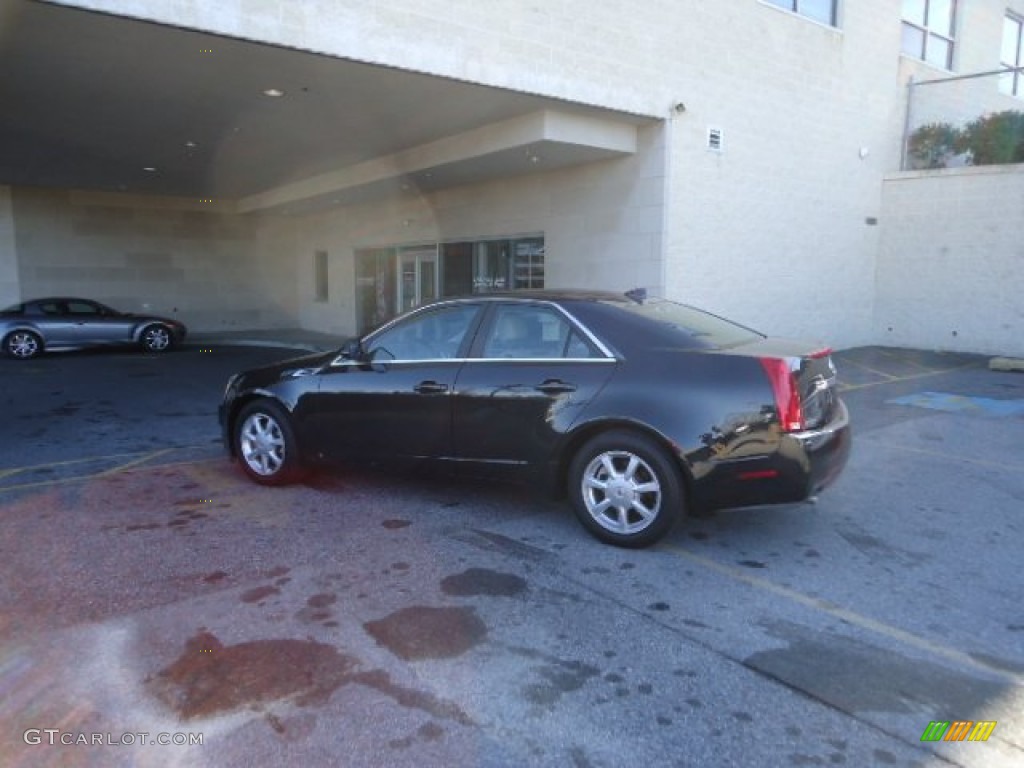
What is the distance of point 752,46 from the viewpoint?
40.8 ft

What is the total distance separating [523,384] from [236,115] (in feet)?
28.7

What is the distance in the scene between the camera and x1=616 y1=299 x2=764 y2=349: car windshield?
4976mm

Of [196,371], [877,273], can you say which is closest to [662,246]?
[877,273]

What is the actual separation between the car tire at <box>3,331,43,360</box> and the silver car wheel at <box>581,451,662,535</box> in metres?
15.3

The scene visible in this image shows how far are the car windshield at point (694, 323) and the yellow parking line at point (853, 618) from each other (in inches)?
53.6

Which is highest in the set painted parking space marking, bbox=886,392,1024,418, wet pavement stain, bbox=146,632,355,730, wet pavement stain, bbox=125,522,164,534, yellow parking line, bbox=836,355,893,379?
yellow parking line, bbox=836,355,893,379

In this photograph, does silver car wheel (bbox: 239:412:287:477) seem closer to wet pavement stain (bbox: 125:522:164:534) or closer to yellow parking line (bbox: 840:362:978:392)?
wet pavement stain (bbox: 125:522:164:534)

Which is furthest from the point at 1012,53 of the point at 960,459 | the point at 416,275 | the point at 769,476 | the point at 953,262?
the point at 769,476

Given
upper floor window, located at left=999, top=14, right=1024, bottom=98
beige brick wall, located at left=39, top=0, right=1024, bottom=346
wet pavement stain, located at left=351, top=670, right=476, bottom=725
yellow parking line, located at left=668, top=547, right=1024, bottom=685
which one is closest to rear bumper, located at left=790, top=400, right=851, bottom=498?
yellow parking line, located at left=668, top=547, right=1024, bottom=685

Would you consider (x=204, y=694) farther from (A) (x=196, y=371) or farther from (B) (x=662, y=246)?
(A) (x=196, y=371)

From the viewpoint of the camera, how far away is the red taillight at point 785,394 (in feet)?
14.2

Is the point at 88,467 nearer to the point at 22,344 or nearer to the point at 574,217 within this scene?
the point at 574,217

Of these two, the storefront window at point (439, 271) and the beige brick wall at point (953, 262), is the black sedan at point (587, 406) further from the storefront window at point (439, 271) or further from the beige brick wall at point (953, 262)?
the beige brick wall at point (953, 262)

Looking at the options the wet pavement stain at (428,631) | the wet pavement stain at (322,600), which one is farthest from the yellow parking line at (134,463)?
the wet pavement stain at (428,631)
